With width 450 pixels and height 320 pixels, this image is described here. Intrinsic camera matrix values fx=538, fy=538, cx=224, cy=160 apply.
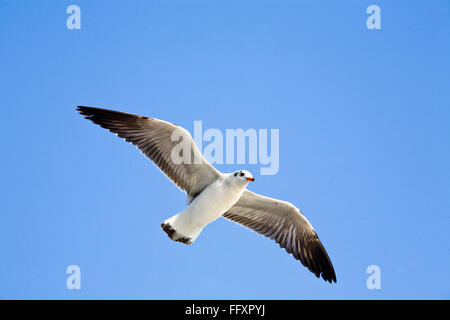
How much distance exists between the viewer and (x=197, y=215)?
8.19 metres

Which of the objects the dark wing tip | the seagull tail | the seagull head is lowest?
the dark wing tip

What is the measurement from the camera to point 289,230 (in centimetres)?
955

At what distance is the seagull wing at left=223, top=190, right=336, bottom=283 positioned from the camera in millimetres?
9391

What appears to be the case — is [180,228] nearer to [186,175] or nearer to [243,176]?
[186,175]

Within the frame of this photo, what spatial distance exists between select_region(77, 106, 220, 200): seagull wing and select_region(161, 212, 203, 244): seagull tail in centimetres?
72

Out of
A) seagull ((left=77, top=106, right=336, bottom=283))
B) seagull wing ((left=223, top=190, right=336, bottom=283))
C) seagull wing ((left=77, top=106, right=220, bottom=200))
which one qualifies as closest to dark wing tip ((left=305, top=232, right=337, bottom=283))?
seagull wing ((left=223, top=190, right=336, bottom=283))

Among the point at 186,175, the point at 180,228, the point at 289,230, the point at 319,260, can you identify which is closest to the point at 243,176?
the point at 186,175

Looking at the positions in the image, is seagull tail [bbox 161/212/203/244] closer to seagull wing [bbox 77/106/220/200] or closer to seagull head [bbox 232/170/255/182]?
seagull wing [bbox 77/106/220/200]

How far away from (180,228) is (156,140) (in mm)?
1416

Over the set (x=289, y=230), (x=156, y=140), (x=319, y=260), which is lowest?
(x=319, y=260)

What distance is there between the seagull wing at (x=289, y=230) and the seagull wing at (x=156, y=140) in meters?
1.17

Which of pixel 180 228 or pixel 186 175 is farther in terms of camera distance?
pixel 186 175
